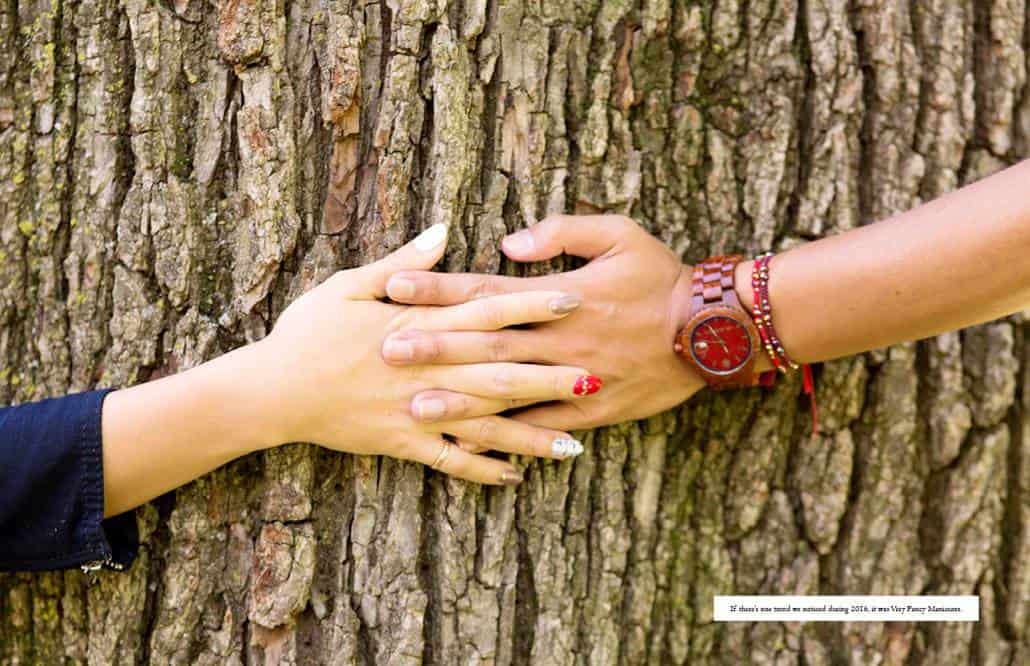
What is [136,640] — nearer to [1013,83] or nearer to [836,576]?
[836,576]

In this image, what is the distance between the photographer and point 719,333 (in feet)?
5.94

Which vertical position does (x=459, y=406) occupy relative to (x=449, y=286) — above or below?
below

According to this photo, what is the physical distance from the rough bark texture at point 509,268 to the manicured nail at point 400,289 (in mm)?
133

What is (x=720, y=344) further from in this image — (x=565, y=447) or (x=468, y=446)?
(x=468, y=446)

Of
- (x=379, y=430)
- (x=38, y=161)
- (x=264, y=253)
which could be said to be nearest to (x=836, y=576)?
(x=379, y=430)

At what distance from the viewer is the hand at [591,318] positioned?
1798 millimetres

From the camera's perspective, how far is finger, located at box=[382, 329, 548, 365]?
177cm

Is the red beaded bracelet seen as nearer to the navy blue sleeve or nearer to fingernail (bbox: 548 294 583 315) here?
fingernail (bbox: 548 294 583 315)

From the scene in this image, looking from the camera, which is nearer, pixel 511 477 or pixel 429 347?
pixel 429 347

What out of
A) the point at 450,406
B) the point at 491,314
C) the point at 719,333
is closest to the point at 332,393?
the point at 450,406

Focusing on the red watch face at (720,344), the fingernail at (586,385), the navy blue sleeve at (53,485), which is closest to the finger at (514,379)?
the fingernail at (586,385)

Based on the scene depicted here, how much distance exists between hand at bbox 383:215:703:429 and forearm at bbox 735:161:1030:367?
6.9 inches

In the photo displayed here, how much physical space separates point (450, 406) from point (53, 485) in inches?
28.7

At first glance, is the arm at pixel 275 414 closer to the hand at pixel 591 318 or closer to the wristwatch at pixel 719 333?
the hand at pixel 591 318
